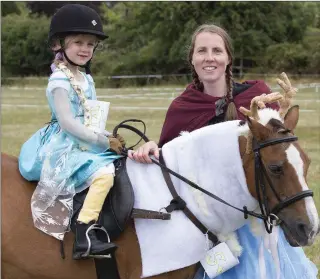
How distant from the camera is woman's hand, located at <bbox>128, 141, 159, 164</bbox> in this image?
3.49m

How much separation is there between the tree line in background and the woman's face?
35.6 meters

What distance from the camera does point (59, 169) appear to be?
A: 3.50 metres

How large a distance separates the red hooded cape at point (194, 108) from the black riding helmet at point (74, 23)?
74 cm

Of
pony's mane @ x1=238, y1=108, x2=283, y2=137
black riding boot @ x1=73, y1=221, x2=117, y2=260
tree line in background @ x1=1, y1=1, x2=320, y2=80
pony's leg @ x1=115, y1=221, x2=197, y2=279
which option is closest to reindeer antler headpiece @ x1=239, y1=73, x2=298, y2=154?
pony's mane @ x1=238, y1=108, x2=283, y2=137

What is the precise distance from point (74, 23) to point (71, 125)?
676 millimetres

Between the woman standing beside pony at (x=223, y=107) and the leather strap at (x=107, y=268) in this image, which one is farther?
the woman standing beside pony at (x=223, y=107)

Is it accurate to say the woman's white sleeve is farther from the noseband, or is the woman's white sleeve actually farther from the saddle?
the noseband

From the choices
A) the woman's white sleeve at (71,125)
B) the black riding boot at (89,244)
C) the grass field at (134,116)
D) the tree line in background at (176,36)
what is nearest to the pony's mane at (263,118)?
the woman's white sleeve at (71,125)

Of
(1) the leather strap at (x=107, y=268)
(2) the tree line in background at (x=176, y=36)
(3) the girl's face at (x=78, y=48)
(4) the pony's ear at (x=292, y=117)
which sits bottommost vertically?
(1) the leather strap at (x=107, y=268)

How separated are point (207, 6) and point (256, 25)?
3.81m

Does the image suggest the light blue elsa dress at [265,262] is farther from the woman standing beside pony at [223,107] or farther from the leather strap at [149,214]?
the leather strap at [149,214]

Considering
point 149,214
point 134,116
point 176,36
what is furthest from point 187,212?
point 176,36

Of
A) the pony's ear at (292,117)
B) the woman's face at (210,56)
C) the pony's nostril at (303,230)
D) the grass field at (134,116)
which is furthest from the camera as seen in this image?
the grass field at (134,116)

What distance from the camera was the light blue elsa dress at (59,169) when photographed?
347 cm
